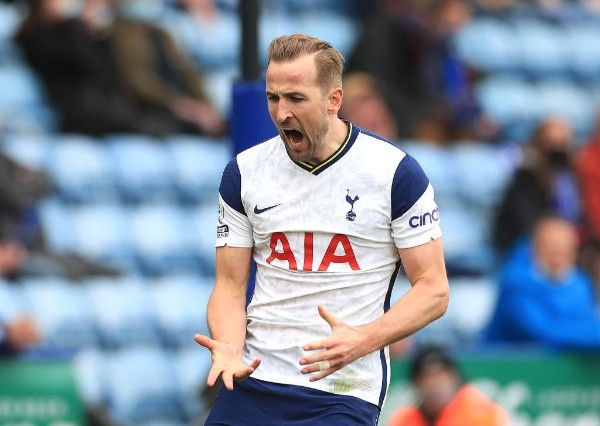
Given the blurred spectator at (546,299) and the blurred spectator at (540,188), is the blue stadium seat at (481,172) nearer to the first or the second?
the blurred spectator at (540,188)

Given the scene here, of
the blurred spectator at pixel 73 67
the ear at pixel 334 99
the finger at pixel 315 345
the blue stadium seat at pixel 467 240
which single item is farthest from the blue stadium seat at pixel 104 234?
the finger at pixel 315 345

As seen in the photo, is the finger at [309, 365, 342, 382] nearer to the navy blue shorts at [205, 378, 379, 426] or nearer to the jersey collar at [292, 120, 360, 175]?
the navy blue shorts at [205, 378, 379, 426]

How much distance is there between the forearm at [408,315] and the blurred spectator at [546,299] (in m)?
4.25

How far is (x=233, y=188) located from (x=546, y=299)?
450 cm

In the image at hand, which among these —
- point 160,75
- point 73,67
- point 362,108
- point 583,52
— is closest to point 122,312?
point 73,67

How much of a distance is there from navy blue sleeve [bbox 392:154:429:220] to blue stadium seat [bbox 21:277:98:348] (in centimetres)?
453

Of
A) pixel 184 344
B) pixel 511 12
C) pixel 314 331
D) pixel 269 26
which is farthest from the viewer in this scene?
pixel 511 12

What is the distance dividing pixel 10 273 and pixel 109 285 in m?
0.74

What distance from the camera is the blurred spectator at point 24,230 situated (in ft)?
29.8

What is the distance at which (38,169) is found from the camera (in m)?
9.90

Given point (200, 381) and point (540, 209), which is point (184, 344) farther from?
point (540, 209)

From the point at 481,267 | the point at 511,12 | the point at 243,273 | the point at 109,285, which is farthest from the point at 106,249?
the point at 511,12

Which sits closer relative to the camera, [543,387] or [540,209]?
[543,387]

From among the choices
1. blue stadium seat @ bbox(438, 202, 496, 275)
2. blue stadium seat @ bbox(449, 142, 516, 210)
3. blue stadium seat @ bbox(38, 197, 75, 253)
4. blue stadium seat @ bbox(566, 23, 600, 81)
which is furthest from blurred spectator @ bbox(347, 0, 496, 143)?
blue stadium seat @ bbox(38, 197, 75, 253)
